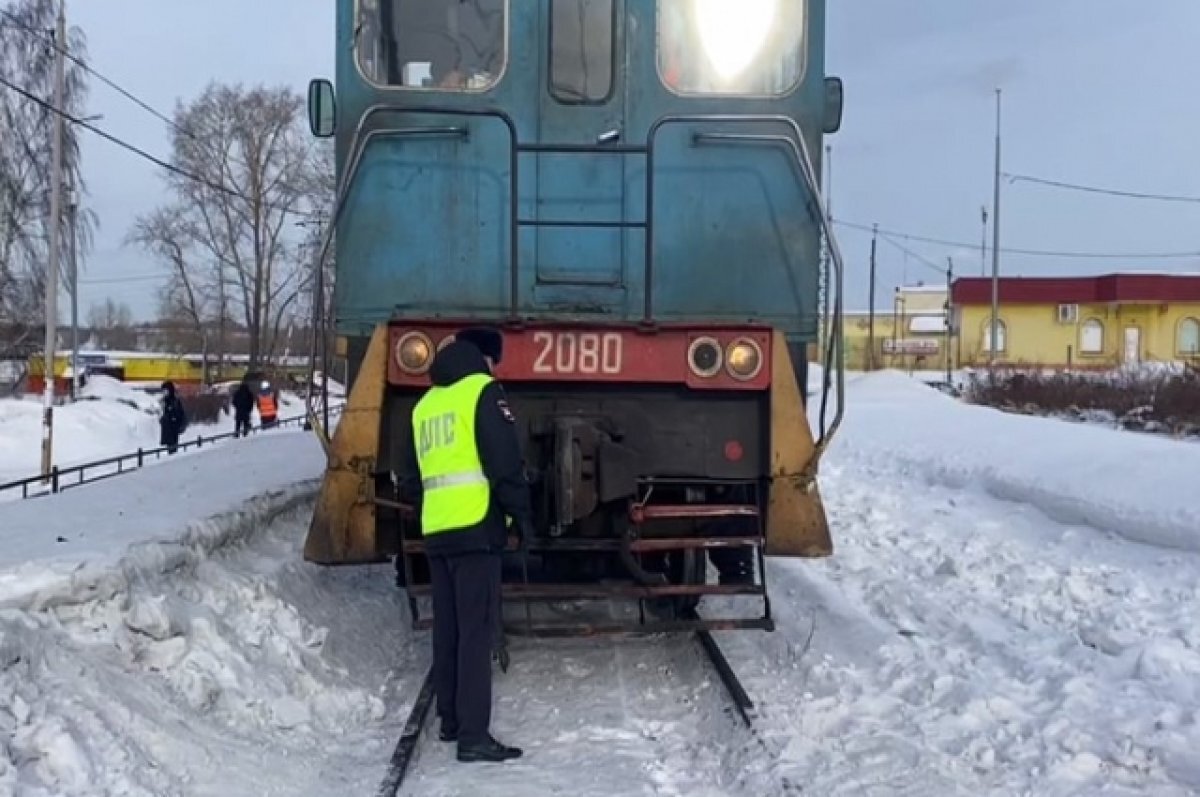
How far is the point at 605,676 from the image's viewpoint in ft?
23.7

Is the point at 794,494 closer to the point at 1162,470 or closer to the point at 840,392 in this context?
the point at 840,392

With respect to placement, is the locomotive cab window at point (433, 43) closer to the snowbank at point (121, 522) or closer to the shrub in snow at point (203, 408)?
the snowbank at point (121, 522)

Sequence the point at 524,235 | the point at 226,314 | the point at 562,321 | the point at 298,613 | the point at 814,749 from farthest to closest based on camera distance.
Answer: the point at 226,314
the point at 298,613
the point at 524,235
the point at 562,321
the point at 814,749

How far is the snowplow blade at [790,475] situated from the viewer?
6.50 meters

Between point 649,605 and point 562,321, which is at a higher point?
point 562,321

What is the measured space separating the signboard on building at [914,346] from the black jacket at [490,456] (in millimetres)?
68300

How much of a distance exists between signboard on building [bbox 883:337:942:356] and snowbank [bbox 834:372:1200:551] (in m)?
46.7

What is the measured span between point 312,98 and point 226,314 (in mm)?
60524

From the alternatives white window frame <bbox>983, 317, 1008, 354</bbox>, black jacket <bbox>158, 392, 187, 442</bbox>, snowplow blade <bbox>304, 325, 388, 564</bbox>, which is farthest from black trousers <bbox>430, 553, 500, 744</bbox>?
white window frame <bbox>983, 317, 1008, 354</bbox>

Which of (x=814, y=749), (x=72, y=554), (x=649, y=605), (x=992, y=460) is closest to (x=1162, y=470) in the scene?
(x=992, y=460)

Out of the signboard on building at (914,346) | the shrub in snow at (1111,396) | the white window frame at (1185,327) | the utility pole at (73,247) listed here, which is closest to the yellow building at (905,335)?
the signboard on building at (914,346)

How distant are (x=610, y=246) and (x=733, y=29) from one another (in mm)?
1434

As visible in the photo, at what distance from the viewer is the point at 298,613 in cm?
765

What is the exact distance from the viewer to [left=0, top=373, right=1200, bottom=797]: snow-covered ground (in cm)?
518
